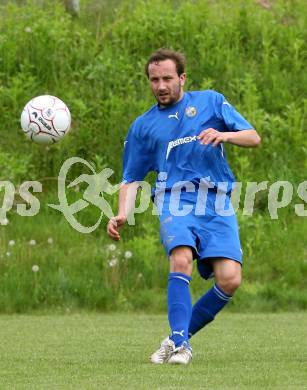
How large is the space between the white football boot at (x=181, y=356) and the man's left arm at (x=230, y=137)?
45.9 inches

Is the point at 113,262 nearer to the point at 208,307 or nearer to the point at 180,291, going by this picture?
the point at 208,307

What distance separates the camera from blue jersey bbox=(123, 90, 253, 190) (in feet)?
22.8

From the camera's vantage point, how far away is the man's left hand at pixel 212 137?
21.6 feet

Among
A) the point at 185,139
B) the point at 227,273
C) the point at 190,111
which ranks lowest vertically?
the point at 227,273

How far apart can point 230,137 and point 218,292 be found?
0.96 m

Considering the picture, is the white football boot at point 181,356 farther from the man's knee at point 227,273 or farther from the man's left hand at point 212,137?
the man's left hand at point 212,137

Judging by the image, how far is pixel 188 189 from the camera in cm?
691

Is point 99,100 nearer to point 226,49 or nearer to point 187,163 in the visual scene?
point 226,49

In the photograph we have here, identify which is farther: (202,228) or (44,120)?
(44,120)

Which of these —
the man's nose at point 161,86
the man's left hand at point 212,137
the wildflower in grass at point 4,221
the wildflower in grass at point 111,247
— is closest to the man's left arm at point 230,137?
the man's left hand at point 212,137

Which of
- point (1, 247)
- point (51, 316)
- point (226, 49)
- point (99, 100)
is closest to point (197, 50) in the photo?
point (226, 49)

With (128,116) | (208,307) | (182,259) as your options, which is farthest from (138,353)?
(128,116)

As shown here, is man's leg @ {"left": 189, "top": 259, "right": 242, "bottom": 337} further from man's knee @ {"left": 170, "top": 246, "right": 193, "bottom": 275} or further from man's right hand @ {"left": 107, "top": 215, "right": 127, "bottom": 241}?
man's right hand @ {"left": 107, "top": 215, "right": 127, "bottom": 241}

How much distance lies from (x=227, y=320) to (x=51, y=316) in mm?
1747
